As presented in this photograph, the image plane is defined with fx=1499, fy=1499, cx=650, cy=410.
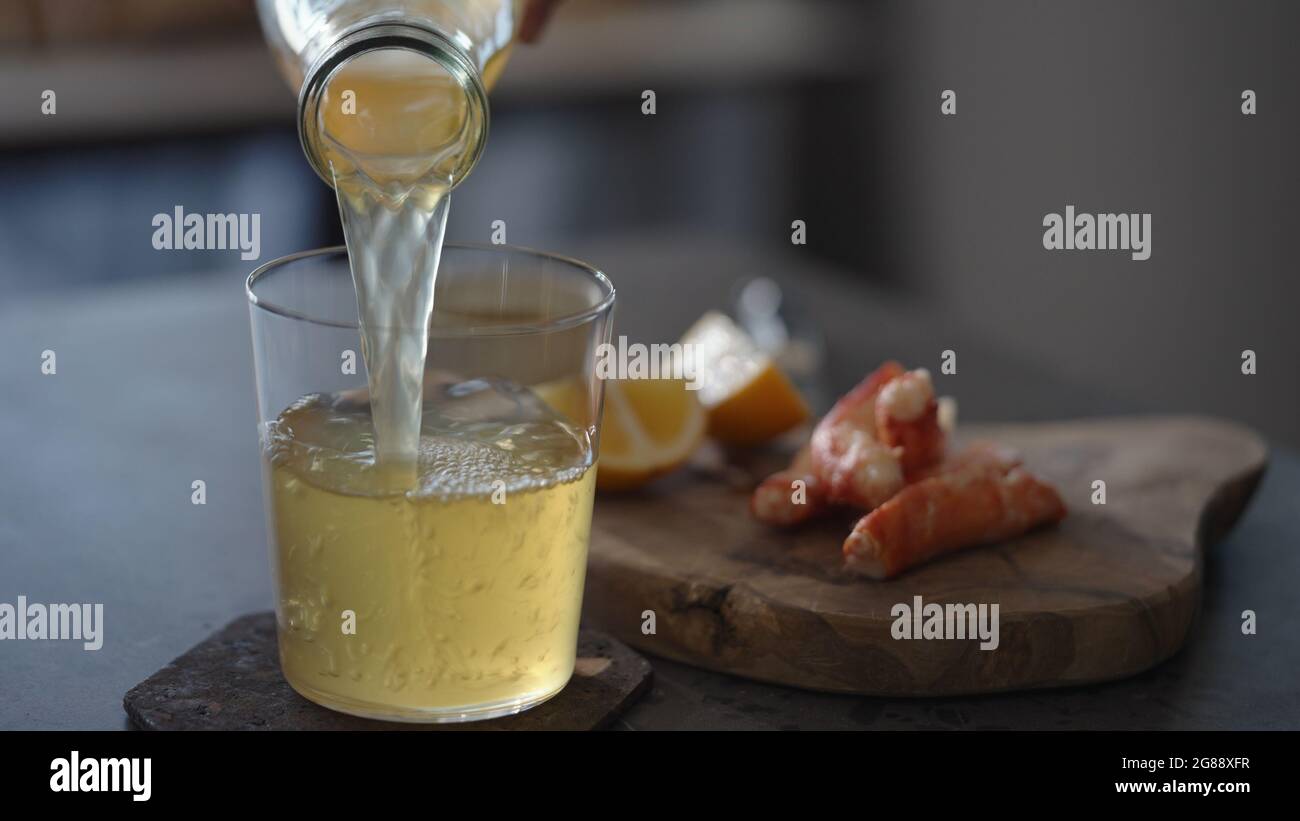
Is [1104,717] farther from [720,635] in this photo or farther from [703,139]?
[703,139]

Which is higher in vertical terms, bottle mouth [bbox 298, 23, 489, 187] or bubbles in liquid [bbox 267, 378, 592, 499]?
bottle mouth [bbox 298, 23, 489, 187]

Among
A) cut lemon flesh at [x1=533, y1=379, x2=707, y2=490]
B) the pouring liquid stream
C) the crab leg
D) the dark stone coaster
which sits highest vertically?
the pouring liquid stream

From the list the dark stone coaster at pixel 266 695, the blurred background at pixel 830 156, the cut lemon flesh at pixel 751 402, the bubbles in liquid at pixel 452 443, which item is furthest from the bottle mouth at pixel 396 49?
the blurred background at pixel 830 156

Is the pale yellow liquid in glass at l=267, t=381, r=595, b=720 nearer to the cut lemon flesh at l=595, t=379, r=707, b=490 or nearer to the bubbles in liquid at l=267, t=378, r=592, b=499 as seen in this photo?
the bubbles in liquid at l=267, t=378, r=592, b=499

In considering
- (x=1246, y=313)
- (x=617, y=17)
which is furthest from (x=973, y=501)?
(x=617, y=17)

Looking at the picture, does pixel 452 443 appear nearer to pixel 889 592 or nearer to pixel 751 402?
pixel 889 592

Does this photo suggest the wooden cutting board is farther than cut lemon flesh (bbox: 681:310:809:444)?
No

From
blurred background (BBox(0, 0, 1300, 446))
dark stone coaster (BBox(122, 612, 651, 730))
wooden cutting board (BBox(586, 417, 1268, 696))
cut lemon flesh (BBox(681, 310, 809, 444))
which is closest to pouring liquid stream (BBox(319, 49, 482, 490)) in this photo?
dark stone coaster (BBox(122, 612, 651, 730))
